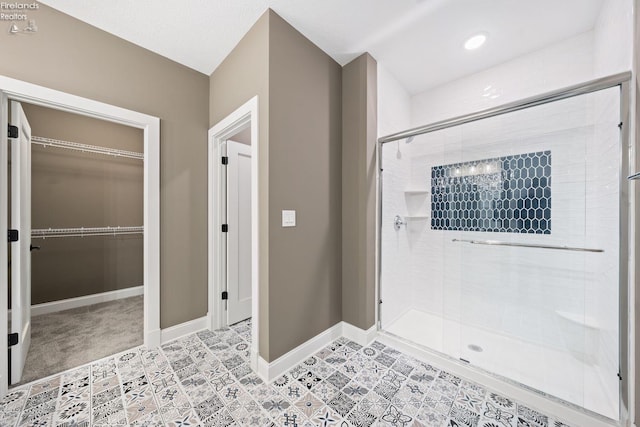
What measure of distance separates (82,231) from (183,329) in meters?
2.13

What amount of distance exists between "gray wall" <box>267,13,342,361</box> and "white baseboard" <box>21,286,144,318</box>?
2901mm

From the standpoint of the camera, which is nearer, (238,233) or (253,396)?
(253,396)

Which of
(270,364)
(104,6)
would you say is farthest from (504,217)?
(104,6)

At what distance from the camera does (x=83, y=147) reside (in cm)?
292

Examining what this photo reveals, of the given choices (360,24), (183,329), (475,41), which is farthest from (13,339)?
(475,41)

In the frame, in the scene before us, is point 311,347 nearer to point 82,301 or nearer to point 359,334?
point 359,334

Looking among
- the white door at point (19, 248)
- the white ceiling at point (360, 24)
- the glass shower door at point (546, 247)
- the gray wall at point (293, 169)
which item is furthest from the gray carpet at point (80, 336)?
the glass shower door at point (546, 247)

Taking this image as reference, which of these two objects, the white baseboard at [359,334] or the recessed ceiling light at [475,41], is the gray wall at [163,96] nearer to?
the white baseboard at [359,334]

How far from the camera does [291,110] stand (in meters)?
1.79

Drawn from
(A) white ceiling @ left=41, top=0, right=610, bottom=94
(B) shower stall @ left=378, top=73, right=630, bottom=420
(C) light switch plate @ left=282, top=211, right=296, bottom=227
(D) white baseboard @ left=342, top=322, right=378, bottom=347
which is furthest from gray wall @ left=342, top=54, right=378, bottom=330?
(C) light switch plate @ left=282, top=211, right=296, bottom=227

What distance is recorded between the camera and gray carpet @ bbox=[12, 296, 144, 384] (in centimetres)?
178

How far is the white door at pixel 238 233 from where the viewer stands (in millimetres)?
2416

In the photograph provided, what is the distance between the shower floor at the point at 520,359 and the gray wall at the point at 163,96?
80.3 inches

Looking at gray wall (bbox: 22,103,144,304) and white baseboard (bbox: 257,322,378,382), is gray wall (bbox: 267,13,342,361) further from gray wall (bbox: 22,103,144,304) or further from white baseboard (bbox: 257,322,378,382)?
gray wall (bbox: 22,103,144,304)
